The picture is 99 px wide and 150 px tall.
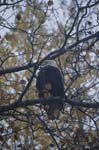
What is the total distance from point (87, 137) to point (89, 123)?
203 mm

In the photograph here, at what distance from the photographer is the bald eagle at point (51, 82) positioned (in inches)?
228

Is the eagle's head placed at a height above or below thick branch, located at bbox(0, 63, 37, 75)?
above

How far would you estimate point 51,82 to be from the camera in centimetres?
681

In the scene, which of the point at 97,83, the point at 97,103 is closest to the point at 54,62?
the point at 97,83

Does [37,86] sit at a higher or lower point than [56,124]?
higher

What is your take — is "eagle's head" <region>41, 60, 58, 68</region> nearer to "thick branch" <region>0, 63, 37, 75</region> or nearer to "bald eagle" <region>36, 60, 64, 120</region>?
"bald eagle" <region>36, 60, 64, 120</region>

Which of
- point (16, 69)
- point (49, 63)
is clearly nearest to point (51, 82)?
point (49, 63)

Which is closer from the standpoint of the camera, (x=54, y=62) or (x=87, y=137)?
(x=87, y=137)

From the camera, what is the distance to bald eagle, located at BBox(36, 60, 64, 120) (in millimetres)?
5781

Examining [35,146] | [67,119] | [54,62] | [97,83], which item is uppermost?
[54,62]

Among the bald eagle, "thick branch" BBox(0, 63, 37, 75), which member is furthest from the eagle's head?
"thick branch" BBox(0, 63, 37, 75)

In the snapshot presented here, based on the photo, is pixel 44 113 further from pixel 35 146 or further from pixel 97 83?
pixel 97 83

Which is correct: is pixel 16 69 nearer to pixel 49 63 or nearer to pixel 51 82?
pixel 49 63

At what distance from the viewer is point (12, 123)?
5773mm
